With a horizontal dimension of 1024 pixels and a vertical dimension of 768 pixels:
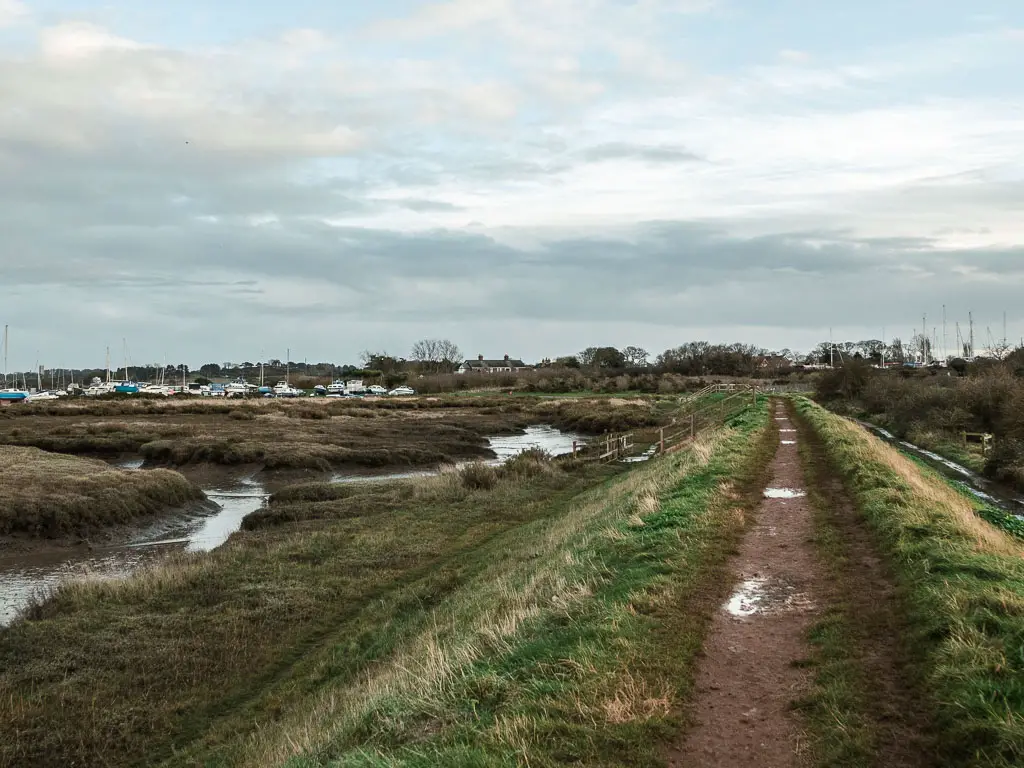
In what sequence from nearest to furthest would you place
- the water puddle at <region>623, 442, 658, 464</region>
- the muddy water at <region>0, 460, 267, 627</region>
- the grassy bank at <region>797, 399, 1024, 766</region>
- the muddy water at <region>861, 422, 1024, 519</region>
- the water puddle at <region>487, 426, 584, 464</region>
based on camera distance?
the grassy bank at <region>797, 399, 1024, 766</region>
the muddy water at <region>0, 460, 267, 627</region>
the muddy water at <region>861, 422, 1024, 519</region>
the water puddle at <region>623, 442, 658, 464</region>
the water puddle at <region>487, 426, 584, 464</region>

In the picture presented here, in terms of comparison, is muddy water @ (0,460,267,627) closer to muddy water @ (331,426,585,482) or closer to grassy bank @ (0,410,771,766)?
grassy bank @ (0,410,771,766)

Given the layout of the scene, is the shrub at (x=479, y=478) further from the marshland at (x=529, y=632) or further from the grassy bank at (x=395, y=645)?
the grassy bank at (x=395, y=645)

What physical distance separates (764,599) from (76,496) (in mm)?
24342

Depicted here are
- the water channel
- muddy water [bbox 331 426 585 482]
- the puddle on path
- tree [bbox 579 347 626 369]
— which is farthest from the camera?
tree [bbox 579 347 626 369]

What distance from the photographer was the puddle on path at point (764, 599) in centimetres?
891

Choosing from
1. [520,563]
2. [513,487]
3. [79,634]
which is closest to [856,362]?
[513,487]

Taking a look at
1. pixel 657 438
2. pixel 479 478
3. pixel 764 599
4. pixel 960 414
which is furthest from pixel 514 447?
pixel 764 599

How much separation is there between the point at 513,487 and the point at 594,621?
69.2 feet

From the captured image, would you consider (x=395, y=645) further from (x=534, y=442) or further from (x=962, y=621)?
(x=534, y=442)

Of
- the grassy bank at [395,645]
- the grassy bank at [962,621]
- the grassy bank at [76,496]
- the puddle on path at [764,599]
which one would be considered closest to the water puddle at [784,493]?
the grassy bank at [395,645]

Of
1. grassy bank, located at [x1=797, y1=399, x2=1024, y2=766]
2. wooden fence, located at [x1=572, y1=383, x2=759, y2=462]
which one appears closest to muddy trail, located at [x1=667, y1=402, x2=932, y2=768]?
grassy bank, located at [x1=797, y1=399, x2=1024, y2=766]

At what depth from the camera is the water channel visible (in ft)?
61.5

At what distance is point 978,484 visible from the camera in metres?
29.9

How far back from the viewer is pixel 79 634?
43.0 feet
